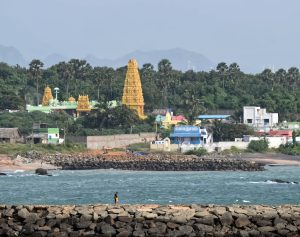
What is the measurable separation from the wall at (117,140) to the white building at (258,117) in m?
17.4

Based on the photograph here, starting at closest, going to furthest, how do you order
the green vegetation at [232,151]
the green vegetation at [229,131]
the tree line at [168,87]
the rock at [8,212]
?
the rock at [8,212], the green vegetation at [232,151], the green vegetation at [229,131], the tree line at [168,87]

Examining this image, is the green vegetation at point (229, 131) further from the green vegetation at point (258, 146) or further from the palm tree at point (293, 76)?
the palm tree at point (293, 76)

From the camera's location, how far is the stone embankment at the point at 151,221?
28.0 metres

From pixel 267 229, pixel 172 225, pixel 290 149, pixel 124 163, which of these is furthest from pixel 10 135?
pixel 267 229

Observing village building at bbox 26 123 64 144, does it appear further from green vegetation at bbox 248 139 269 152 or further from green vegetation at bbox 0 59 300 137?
green vegetation at bbox 248 139 269 152

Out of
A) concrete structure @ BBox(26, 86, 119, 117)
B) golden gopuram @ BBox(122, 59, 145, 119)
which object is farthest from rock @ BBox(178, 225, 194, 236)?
golden gopuram @ BBox(122, 59, 145, 119)

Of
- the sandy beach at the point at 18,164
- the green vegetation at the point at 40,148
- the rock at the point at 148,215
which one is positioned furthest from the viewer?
the green vegetation at the point at 40,148

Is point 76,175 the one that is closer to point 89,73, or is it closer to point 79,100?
point 79,100

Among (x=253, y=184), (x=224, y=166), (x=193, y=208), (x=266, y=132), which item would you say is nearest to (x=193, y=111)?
(x=266, y=132)

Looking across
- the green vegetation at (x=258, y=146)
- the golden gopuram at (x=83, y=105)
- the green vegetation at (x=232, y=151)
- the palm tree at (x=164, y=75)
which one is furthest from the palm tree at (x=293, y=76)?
the green vegetation at (x=232, y=151)

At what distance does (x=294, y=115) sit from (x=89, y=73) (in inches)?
1264

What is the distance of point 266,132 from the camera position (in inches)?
5359

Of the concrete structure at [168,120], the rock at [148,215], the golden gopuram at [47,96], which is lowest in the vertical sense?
the rock at [148,215]

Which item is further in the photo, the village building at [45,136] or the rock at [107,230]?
the village building at [45,136]
